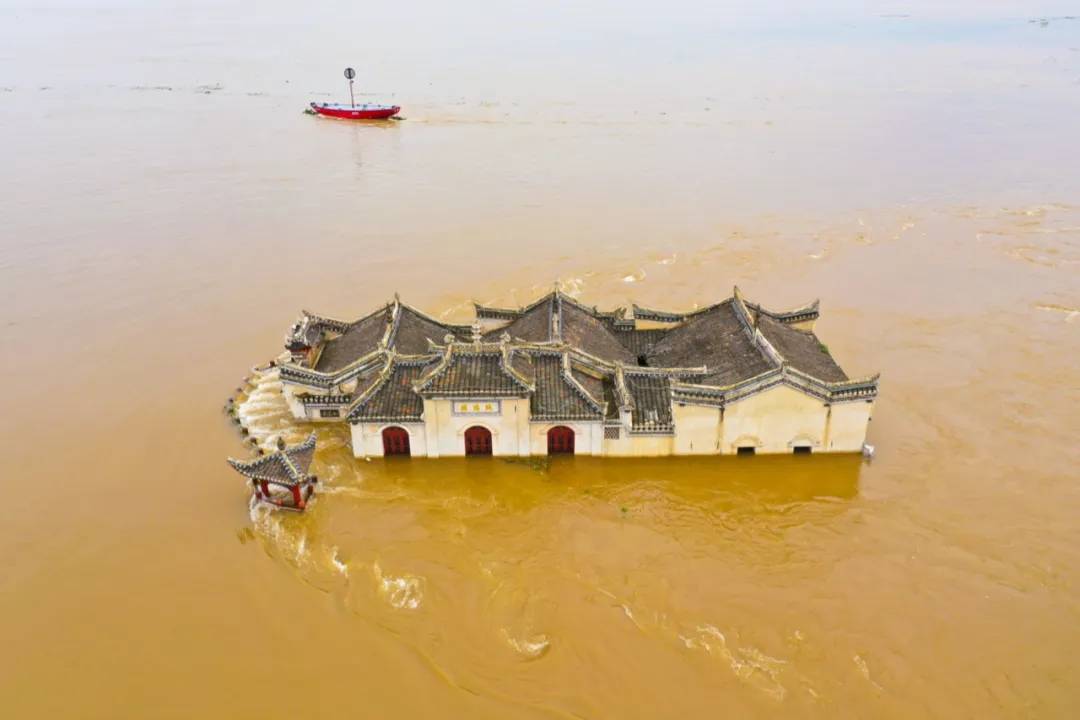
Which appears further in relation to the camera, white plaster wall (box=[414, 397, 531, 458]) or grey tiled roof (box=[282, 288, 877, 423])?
white plaster wall (box=[414, 397, 531, 458])

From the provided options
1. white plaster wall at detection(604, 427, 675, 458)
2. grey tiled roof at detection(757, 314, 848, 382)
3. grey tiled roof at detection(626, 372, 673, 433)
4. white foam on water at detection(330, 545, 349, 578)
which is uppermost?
grey tiled roof at detection(757, 314, 848, 382)

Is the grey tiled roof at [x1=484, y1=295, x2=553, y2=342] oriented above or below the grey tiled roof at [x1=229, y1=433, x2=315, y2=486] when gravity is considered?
above

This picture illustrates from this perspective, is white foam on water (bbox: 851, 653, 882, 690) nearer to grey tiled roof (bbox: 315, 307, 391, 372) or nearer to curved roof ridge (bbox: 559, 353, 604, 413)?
curved roof ridge (bbox: 559, 353, 604, 413)

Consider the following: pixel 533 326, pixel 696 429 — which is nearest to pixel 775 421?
pixel 696 429

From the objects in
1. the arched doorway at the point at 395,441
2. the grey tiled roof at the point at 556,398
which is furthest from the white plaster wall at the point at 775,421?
the arched doorway at the point at 395,441

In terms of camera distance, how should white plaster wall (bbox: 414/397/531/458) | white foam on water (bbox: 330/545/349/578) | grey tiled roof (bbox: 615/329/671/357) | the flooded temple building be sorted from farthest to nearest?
grey tiled roof (bbox: 615/329/671/357) → white plaster wall (bbox: 414/397/531/458) → the flooded temple building → white foam on water (bbox: 330/545/349/578)

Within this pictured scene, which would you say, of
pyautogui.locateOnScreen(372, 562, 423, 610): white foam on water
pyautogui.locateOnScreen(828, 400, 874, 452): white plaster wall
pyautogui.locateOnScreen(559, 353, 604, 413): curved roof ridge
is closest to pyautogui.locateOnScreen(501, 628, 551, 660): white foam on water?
pyautogui.locateOnScreen(372, 562, 423, 610): white foam on water
